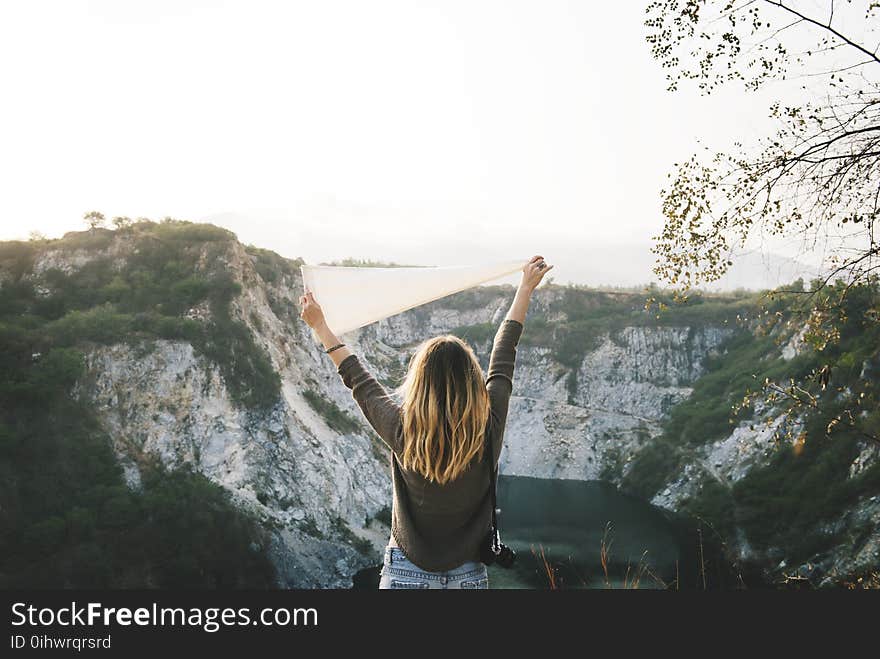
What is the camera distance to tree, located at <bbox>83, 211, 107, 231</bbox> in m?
30.6

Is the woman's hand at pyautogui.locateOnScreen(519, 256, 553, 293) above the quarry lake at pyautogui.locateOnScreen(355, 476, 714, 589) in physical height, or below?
above

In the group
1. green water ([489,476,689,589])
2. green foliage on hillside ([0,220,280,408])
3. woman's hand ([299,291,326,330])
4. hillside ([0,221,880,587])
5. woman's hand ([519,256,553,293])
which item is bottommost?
green water ([489,476,689,589])

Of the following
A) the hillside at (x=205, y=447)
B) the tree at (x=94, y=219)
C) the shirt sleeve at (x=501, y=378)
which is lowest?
the hillside at (x=205, y=447)

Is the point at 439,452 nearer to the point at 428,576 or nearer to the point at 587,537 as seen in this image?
the point at 428,576

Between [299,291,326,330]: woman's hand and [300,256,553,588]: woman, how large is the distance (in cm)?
23

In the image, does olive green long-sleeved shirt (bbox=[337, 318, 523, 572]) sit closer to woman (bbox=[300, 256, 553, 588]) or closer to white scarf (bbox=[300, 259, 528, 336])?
woman (bbox=[300, 256, 553, 588])

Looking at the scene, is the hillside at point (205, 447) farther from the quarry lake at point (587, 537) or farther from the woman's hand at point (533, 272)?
the woman's hand at point (533, 272)

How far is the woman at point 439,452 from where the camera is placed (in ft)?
7.55

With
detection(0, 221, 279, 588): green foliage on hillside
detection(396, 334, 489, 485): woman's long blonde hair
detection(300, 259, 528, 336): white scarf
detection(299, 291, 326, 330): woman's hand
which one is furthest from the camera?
detection(0, 221, 279, 588): green foliage on hillside

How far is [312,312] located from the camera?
288 centimetres

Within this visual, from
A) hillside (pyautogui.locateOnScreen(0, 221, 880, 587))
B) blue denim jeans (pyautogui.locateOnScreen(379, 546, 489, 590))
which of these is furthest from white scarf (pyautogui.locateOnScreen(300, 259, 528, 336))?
hillside (pyautogui.locateOnScreen(0, 221, 880, 587))

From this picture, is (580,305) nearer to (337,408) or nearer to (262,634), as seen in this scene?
(337,408)

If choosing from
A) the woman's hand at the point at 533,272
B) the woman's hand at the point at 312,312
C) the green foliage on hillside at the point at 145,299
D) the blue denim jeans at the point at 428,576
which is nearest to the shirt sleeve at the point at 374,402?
the woman's hand at the point at 312,312

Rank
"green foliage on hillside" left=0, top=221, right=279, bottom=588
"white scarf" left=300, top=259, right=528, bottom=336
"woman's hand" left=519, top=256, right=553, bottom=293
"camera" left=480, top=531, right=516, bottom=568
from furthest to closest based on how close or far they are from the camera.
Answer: "green foliage on hillside" left=0, top=221, right=279, bottom=588 → "woman's hand" left=519, top=256, right=553, bottom=293 → "white scarf" left=300, top=259, right=528, bottom=336 → "camera" left=480, top=531, right=516, bottom=568
